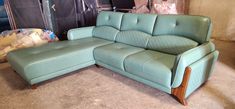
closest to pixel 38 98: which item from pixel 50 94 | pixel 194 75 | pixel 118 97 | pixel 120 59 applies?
pixel 50 94

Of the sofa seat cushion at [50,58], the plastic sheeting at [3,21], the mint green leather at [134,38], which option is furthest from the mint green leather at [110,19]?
the plastic sheeting at [3,21]

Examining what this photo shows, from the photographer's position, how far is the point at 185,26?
79.5 inches

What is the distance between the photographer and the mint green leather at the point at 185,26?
1.89 meters

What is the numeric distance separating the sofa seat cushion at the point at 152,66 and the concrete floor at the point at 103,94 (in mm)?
239

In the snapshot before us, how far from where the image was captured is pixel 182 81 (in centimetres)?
161

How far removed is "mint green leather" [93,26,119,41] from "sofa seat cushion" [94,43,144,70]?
0.35 metres

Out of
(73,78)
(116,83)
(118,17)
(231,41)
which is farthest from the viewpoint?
(231,41)

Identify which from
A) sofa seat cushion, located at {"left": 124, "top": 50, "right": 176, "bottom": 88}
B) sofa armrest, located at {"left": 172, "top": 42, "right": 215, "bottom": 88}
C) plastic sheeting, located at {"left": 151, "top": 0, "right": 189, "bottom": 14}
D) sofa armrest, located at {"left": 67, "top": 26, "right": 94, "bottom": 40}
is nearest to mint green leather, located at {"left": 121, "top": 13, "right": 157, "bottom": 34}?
sofa seat cushion, located at {"left": 124, "top": 50, "right": 176, "bottom": 88}

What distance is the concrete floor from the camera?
5.80ft

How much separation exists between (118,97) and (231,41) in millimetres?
3500

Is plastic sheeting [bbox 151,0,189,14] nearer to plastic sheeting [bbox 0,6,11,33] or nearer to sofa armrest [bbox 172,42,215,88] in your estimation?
sofa armrest [bbox 172,42,215,88]

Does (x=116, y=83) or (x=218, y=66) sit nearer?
(x=116, y=83)

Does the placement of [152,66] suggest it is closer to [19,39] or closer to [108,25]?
[108,25]

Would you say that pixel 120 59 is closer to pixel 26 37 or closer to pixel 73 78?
pixel 73 78
